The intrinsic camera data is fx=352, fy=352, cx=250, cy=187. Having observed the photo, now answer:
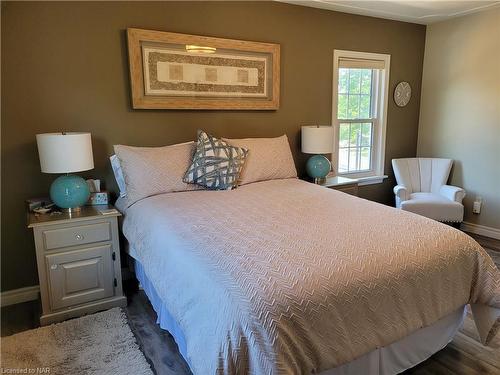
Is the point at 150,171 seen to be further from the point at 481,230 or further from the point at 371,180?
the point at 481,230

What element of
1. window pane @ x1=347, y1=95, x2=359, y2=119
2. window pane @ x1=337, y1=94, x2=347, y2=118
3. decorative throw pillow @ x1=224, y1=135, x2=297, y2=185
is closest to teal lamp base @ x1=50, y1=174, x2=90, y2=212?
decorative throw pillow @ x1=224, y1=135, x2=297, y2=185

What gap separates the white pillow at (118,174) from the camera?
2.59m

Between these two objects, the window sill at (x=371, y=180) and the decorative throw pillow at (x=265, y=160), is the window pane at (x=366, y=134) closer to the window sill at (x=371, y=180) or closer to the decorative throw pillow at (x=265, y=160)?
the window sill at (x=371, y=180)

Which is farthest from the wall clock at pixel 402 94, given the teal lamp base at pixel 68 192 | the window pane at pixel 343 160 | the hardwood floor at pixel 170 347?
the teal lamp base at pixel 68 192

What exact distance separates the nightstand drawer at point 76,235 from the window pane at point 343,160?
276 centimetres

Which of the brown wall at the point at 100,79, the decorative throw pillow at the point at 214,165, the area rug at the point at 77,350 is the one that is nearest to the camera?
the area rug at the point at 77,350

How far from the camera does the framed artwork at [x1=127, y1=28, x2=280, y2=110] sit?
2791 mm

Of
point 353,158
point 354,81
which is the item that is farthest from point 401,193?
point 354,81

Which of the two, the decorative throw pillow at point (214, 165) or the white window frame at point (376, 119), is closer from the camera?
the decorative throw pillow at point (214, 165)

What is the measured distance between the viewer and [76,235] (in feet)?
7.55

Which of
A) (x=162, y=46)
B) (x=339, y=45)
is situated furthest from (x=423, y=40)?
(x=162, y=46)

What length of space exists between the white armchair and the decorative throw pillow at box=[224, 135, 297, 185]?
4.69 ft

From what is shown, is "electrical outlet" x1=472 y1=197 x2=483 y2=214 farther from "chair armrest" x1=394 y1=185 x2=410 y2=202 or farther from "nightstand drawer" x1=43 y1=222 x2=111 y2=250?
"nightstand drawer" x1=43 y1=222 x2=111 y2=250

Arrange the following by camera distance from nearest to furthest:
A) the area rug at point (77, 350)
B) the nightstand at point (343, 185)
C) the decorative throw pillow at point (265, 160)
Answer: the area rug at point (77, 350) → the decorative throw pillow at point (265, 160) → the nightstand at point (343, 185)
